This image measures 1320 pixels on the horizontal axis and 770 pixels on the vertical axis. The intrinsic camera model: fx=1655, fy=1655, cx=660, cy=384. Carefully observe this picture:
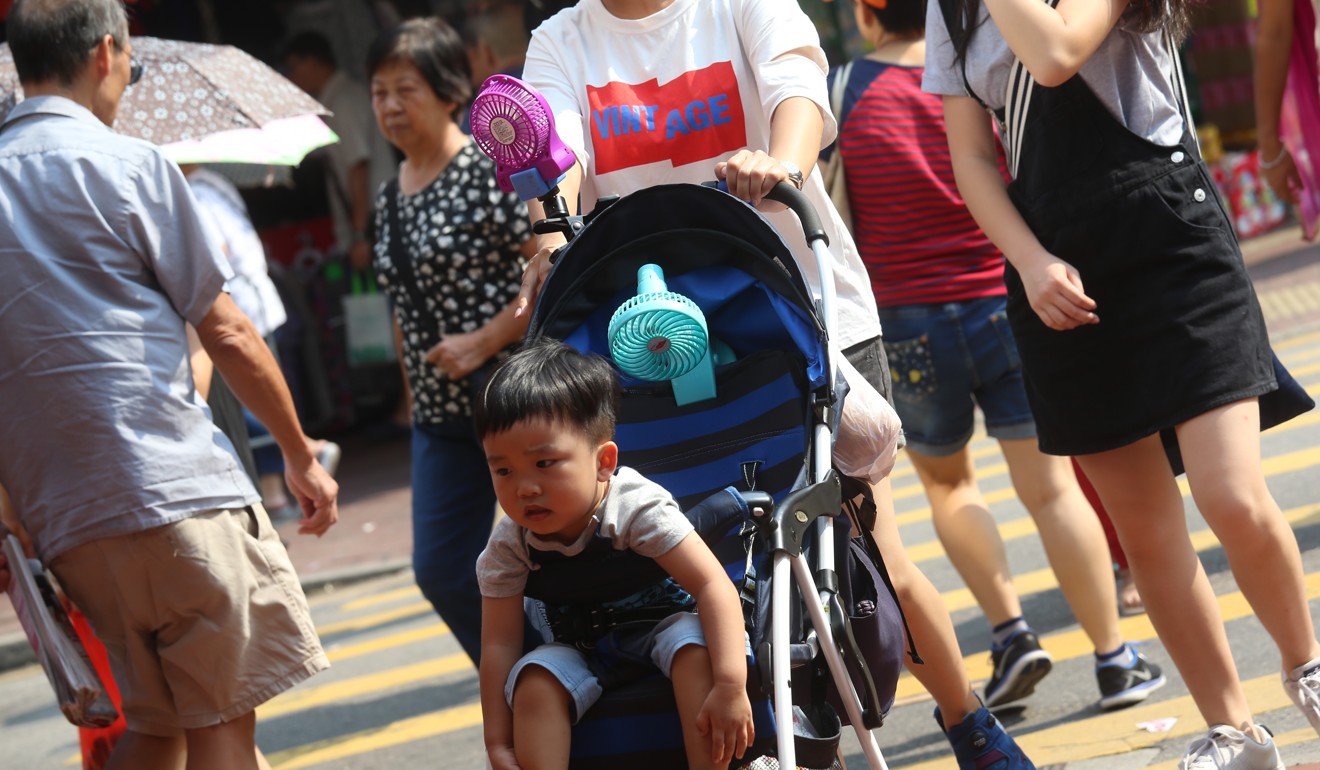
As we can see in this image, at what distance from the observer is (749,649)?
303cm

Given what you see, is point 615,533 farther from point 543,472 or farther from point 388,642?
point 388,642

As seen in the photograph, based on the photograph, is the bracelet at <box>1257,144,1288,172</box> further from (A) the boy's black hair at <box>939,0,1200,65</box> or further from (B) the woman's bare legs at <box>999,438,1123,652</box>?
(A) the boy's black hair at <box>939,0,1200,65</box>

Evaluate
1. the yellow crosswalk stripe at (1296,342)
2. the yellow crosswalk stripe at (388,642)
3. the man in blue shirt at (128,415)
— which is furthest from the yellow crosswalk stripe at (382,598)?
the yellow crosswalk stripe at (1296,342)

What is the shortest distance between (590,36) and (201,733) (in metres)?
1.89

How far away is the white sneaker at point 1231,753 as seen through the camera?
11.4 feet

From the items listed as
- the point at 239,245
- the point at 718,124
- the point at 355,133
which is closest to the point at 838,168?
the point at 718,124

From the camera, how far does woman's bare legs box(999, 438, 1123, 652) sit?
4.69 meters

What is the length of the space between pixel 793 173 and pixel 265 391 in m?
1.46

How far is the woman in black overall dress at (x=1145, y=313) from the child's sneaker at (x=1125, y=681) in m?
1.04

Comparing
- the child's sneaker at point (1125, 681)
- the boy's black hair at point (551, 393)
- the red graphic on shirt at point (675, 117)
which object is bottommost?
the child's sneaker at point (1125, 681)

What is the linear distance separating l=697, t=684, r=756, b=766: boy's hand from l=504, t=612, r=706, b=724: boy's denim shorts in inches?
4.5

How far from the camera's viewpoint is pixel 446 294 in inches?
207

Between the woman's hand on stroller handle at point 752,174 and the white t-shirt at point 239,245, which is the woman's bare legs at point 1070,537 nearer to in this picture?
the woman's hand on stroller handle at point 752,174

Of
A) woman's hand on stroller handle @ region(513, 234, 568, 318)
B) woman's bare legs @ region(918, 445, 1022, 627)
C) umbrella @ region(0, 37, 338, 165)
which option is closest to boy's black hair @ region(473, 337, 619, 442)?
woman's hand on stroller handle @ region(513, 234, 568, 318)
